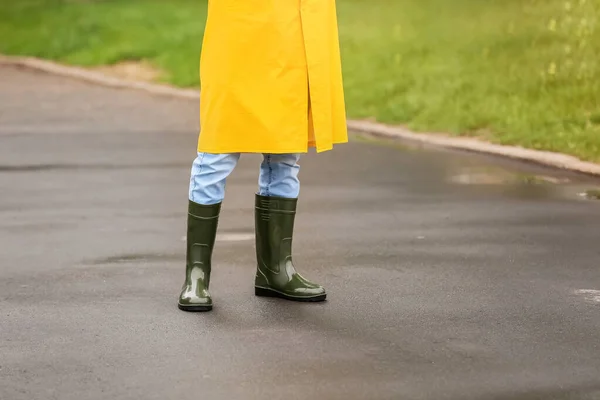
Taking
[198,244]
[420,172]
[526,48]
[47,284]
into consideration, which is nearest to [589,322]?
[198,244]

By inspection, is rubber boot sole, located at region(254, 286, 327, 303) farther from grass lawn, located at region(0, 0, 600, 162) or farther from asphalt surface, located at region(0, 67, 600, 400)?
grass lawn, located at region(0, 0, 600, 162)

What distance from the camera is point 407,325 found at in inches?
226

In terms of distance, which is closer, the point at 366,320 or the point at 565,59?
the point at 366,320

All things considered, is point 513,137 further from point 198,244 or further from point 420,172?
point 198,244

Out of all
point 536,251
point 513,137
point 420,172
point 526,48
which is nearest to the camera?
point 536,251

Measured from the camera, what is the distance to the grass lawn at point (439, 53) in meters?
13.9

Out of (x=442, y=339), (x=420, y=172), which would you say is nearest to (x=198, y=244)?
(x=442, y=339)

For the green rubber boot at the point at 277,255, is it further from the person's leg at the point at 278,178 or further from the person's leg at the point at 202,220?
the person's leg at the point at 202,220

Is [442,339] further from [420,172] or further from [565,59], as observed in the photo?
[565,59]

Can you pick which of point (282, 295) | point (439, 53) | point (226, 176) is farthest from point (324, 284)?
point (439, 53)

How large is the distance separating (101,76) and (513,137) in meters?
8.29

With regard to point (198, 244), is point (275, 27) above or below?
above

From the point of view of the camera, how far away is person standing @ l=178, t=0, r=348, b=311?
5.93 m

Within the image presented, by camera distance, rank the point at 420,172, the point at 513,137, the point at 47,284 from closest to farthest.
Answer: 1. the point at 47,284
2. the point at 420,172
3. the point at 513,137
